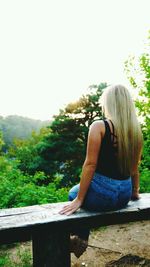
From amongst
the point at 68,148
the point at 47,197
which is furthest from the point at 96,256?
the point at 68,148

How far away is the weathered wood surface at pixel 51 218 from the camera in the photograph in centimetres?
239

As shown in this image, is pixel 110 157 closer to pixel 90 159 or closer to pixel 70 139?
pixel 90 159

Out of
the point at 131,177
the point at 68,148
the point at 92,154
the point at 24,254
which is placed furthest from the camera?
the point at 68,148

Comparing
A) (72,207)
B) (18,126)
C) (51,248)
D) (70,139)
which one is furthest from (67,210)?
(18,126)

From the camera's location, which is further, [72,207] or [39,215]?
[72,207]

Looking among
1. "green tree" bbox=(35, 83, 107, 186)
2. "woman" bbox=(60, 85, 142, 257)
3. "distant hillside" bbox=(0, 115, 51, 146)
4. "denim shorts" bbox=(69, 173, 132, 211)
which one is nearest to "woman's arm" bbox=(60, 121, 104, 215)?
"woman" bbox=(60, 85, 142, 257)

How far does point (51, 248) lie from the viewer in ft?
8.53

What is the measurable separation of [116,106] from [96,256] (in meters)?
2.82

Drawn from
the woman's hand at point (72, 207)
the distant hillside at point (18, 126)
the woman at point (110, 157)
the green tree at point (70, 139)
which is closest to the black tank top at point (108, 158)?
the woman at point (110, 157)

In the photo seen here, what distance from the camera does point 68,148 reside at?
17.9 m

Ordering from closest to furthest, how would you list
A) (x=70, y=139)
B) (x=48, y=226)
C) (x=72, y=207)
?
(x=48, y=226) → (x=72, y=207) → (x=70, y=139)

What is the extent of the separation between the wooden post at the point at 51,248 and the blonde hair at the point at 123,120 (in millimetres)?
755

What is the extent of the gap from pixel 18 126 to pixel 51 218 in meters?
55.8

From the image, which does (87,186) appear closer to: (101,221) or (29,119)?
(101,221)
